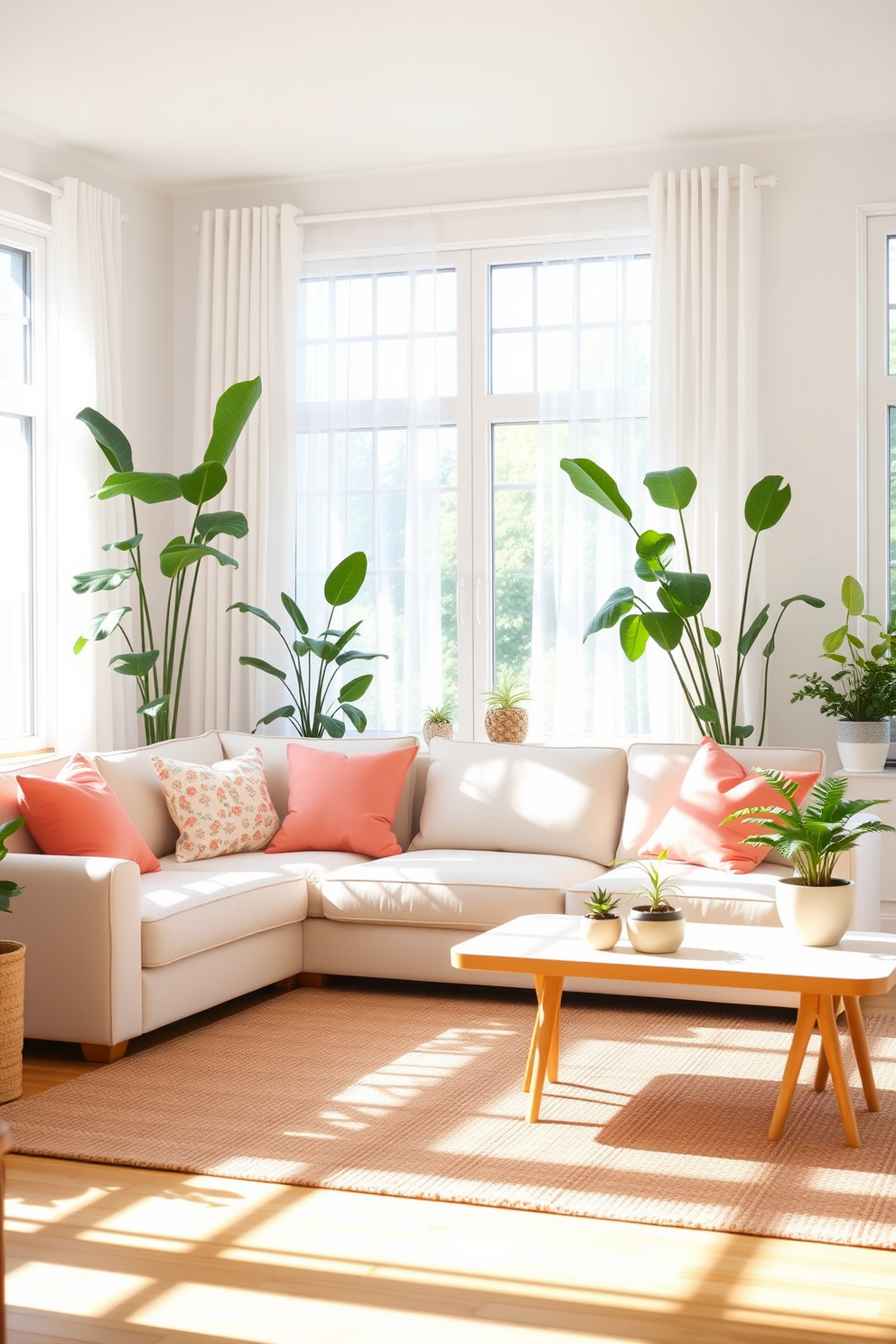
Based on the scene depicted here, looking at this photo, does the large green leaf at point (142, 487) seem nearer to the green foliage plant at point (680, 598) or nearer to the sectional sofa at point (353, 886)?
the sectional sofa at point (353, 886)

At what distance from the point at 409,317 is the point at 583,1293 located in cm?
484

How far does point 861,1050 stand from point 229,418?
376 centimetres

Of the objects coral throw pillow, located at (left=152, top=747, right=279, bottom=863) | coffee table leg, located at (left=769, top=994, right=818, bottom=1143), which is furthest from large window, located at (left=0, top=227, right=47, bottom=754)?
coffee table leg, located at (left=769, top=994, right=818, bottom=1143)

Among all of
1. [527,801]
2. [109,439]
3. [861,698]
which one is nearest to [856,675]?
[861,698]

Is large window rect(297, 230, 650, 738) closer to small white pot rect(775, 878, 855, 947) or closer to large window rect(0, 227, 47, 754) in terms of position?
large window rect(0, 227, 47, 754)

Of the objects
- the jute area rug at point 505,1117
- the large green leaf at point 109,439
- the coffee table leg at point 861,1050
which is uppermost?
the large green leaf at point 109,439

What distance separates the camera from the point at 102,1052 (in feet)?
12.9

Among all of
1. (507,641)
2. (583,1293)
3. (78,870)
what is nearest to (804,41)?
(507,641)

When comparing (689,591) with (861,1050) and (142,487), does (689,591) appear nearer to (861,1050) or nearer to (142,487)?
(142,487)

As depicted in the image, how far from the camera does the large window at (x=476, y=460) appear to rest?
6172 mm

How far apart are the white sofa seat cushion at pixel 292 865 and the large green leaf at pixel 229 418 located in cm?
179

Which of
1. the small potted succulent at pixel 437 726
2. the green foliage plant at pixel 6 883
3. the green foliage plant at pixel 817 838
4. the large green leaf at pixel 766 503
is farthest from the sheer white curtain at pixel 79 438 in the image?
the green foliage plant at pixel 817 838

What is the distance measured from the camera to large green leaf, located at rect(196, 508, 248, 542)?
5797 mm

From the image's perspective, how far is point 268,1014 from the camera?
4508 mm
